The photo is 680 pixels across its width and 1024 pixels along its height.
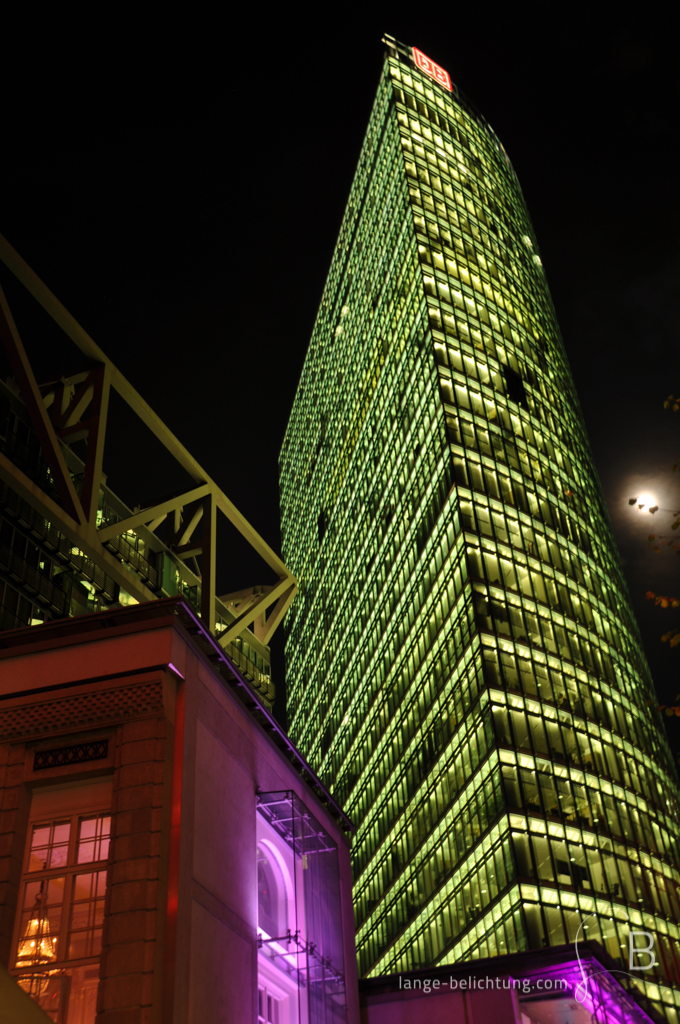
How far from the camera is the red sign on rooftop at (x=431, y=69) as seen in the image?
129m

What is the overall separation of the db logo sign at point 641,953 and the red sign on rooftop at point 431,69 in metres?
108

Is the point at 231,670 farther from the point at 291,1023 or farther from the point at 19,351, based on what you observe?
the point at 19,351

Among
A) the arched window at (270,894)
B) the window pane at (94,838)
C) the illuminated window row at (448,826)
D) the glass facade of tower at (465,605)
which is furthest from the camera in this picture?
the illuminated window row at (448,826)

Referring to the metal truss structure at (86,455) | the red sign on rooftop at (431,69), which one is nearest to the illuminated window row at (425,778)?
the metal truss structure at (86,455)

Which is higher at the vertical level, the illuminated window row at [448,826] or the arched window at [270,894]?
the illuminated window row at [448,826]

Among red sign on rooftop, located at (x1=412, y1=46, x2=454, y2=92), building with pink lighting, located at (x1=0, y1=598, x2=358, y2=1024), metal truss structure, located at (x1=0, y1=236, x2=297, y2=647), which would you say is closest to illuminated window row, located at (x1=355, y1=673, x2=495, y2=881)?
metal truss structure, located at (x1=0, y1=236, x2=297, y2=647)

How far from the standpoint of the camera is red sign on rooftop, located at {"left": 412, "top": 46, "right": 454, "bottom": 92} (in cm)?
12938

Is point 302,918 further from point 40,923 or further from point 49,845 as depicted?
point 40,923

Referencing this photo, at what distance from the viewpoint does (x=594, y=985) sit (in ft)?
102

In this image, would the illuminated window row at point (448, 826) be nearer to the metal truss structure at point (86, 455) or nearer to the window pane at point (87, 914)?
the metal truss structure at point (86, 455)

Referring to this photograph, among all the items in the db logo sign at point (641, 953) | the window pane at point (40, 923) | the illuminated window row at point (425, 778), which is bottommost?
the window pane at point (40, 923)

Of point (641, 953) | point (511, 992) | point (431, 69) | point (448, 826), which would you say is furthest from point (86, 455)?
point (431, 69)

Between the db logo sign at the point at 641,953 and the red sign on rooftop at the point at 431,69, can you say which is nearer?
the db logo sign at the point at 641,953

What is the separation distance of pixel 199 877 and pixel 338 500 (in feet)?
362
